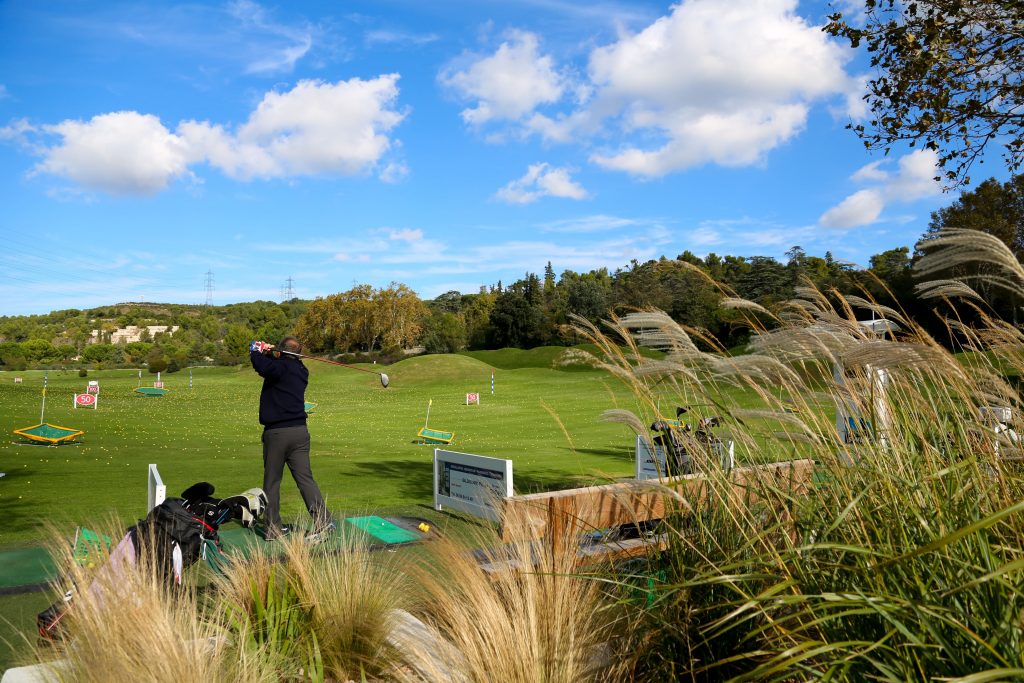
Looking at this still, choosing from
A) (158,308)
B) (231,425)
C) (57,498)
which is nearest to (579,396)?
(231,425)

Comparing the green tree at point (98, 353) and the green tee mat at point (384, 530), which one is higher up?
the green tree at point (98, 353)

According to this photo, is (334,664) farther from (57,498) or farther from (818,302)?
Answer: (57,498)

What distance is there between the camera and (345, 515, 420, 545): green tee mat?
7753mm

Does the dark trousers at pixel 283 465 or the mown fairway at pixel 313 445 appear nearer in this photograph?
the dark trousers at pixel 283 465

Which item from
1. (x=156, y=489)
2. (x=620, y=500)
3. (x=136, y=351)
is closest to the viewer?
(x=620, y=500)

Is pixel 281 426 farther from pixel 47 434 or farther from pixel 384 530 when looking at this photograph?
pixel 47 434

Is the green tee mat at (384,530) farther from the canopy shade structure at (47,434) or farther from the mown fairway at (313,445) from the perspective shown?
the canopy shade structure at (47,434)

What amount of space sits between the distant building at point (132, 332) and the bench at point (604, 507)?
116535mm

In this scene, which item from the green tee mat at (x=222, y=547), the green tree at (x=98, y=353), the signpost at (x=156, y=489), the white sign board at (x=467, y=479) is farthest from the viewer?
the green tree at (x=98, y=353)

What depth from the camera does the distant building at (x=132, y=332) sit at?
113 meters

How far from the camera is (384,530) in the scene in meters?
8.27

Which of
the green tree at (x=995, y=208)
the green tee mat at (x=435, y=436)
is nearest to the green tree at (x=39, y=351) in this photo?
the green tee mat at (x=435, y=436)

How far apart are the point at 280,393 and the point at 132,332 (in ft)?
408

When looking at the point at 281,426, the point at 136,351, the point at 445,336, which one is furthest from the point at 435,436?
the point at 136,351
